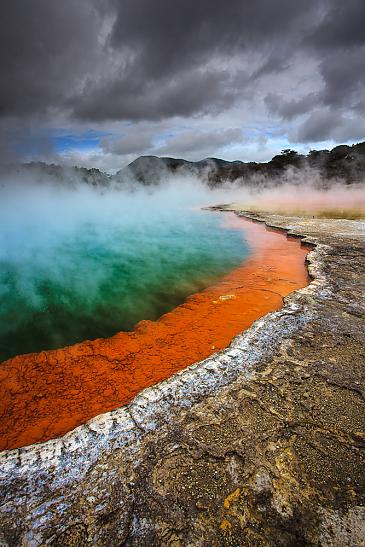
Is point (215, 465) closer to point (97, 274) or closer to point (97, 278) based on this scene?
point (97, 278)

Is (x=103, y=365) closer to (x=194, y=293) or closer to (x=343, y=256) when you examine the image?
(x=194, y=293)

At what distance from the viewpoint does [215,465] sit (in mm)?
1810

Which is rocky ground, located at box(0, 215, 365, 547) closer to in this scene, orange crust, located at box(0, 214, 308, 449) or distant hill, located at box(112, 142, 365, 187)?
orange crust, located at box(0, 214, 308, 449)

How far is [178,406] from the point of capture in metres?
2.29

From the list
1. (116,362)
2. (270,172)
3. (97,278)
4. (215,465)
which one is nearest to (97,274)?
(97,278)

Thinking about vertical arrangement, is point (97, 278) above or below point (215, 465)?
below

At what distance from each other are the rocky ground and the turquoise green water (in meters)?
2.26

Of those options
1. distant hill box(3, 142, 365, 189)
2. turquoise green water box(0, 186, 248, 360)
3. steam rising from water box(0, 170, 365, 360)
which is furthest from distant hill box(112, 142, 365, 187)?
turquoise green water box(0, 186, 248, 360)

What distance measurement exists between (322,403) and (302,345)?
827mm

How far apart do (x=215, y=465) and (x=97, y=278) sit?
5.81 meters

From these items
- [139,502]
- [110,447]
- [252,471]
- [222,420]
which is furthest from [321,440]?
[110,447]

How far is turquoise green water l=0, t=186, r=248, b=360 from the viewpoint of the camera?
455 centimetres

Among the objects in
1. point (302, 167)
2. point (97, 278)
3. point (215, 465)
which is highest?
point (302, 167)

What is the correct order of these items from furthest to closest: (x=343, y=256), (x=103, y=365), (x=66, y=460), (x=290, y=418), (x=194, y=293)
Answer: (x=343, y=256)
(x=194, y=293)
(x=103, y=365)
(x=290, y=418)
(x=66, y=460)
